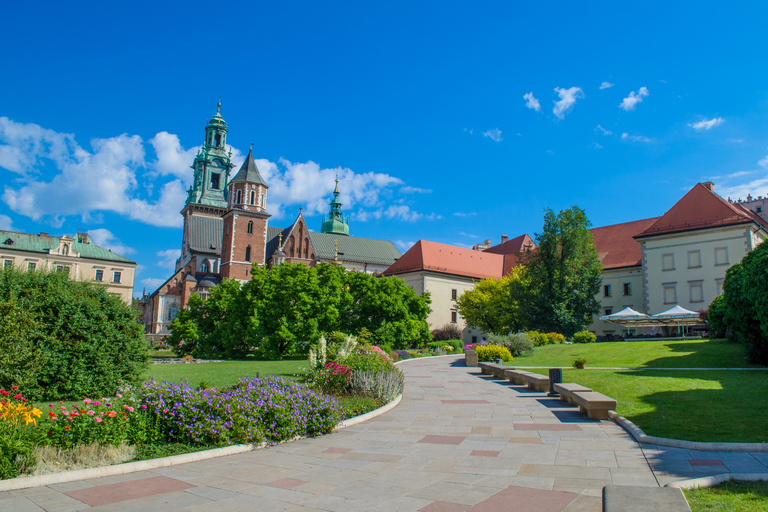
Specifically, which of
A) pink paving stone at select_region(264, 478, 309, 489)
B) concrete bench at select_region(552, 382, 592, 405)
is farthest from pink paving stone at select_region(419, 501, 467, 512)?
concrete bench at select_region(552, 382, 592, 405)

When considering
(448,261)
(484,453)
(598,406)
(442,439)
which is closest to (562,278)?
(448,261)

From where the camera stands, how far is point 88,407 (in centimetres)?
730

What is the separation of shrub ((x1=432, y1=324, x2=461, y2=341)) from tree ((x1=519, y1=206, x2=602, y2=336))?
13.4m

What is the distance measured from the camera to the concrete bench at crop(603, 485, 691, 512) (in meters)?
3.89

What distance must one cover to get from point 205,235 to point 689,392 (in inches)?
3314

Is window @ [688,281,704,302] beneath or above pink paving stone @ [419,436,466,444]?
above

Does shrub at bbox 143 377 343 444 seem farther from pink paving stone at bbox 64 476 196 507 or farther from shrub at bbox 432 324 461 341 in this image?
shrub at bbox 432 324 461 341

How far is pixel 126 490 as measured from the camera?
5.63m

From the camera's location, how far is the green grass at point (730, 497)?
4.49 meters

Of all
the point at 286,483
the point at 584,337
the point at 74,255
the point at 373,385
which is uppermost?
the point at 74,255

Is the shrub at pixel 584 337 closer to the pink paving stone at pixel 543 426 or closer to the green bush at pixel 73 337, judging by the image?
the pink paving stone at pixel 543 426

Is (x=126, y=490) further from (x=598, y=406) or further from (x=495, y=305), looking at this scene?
(x=495, y=305)

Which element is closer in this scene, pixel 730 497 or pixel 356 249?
pixel 730 497

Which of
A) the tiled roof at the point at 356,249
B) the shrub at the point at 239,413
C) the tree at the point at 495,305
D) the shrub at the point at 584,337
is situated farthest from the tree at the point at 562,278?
the tiled roof at the point at 356,249
